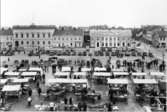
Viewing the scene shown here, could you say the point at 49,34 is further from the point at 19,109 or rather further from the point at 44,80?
the point at 19,109

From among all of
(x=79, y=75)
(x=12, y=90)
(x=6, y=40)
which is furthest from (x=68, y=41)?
(x=12, y=90)

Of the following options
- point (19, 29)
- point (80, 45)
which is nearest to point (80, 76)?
point (80, 45)

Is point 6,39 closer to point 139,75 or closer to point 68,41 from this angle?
point 68,41

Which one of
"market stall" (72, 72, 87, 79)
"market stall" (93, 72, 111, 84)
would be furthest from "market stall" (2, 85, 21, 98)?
"market stall" (93, 72, 111, 84)

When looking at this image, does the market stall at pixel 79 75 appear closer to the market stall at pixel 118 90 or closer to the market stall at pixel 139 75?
the market stall at pixel 118 90

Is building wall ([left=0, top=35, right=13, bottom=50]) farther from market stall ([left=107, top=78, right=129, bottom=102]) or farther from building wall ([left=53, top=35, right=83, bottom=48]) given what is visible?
market stall ([left=107, top=78, right=129, bottom=102])

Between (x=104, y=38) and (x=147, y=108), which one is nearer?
(x=147, y=108)
